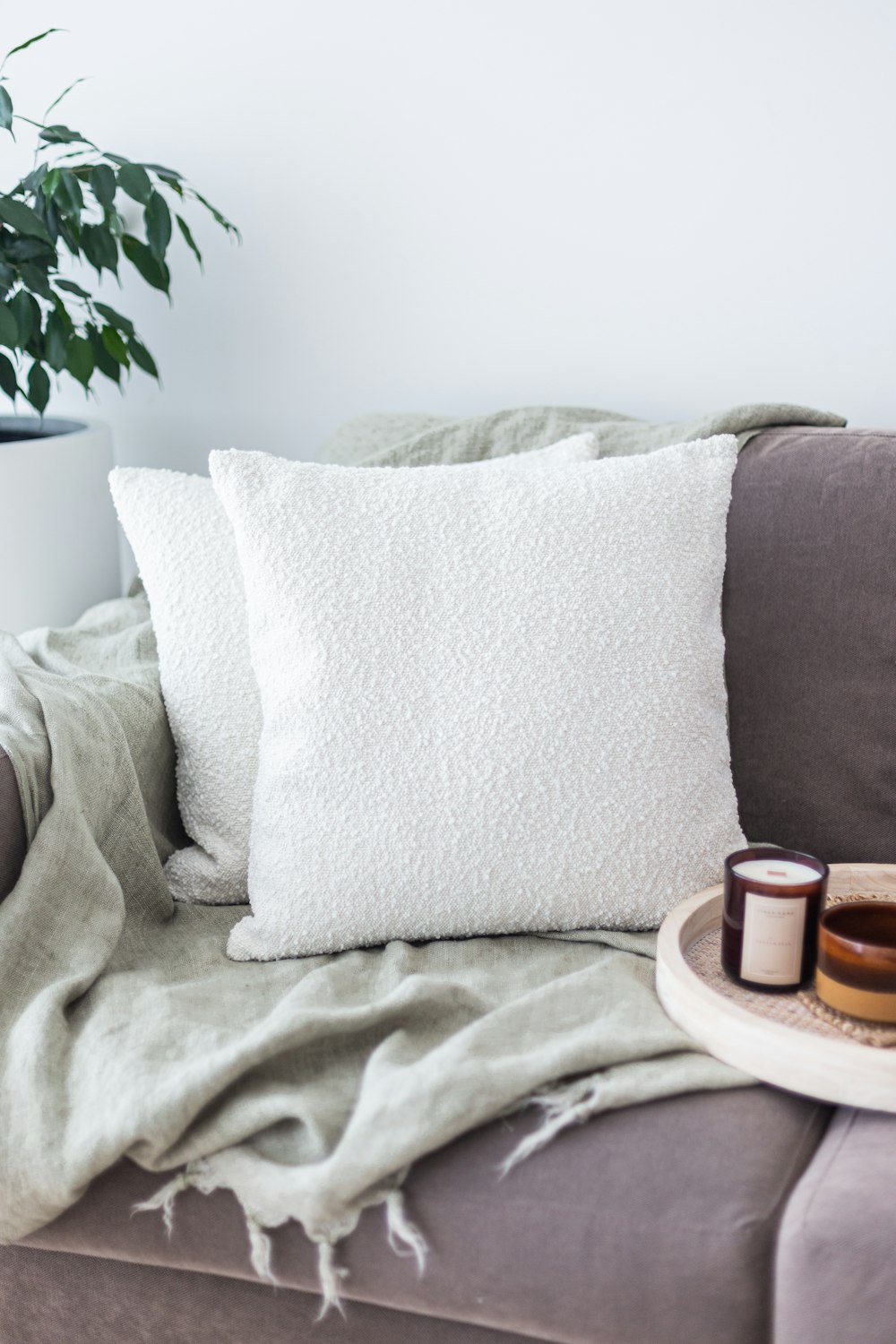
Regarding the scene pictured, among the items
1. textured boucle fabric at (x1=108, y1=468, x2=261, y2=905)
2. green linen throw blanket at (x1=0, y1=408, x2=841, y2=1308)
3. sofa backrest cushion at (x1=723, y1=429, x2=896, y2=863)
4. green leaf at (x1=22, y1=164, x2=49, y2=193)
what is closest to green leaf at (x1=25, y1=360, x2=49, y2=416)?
green leaf at (x1=22, y1=164, x2=49, y2=193)

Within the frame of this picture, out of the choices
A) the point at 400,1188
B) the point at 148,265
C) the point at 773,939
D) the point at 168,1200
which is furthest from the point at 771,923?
the point at 148,265

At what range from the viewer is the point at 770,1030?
0.88 metres

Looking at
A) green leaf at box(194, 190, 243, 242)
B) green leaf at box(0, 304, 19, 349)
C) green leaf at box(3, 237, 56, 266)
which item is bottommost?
green leaf at box(0, 304, 19, 349)

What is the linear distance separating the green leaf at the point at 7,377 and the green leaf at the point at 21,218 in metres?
0.17

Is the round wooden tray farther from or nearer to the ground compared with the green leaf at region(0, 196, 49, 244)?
nearer to the ground

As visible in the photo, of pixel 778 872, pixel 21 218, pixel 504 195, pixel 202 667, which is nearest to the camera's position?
pixel 778 872

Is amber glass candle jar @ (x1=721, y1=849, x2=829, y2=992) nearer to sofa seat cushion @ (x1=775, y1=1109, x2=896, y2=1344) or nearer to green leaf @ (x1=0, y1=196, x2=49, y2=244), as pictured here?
sofa seat cushion @ (x1=775, y1=1109, x2=896, y2=1344)

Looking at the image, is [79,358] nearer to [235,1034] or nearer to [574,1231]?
[235,1034]

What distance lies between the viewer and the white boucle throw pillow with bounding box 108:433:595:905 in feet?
4.03

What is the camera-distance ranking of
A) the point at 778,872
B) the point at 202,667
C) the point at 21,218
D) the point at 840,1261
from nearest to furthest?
1. the point at 840,1261
2. the point at 778,872
3. the point at 202,667
4. the point at 21,218

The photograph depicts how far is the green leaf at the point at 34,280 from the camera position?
1.45m

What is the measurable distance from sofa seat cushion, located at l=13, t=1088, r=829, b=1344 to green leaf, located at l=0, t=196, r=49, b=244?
106 cm

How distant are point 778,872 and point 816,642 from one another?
0.34m

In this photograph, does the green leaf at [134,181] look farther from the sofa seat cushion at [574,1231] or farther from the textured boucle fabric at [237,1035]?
the sofa seat cushion at [574,1231]
